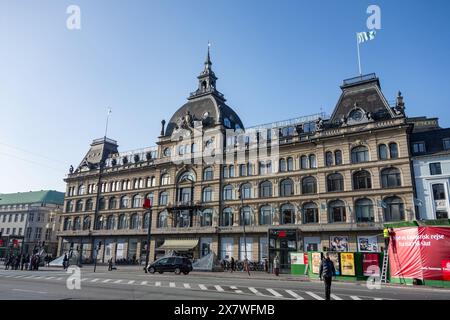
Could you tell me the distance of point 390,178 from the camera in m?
39.8

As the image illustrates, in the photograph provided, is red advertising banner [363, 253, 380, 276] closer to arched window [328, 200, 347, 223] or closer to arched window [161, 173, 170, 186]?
arched window [328, 200, 347, 223]

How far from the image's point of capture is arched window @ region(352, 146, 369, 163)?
42031 millimetres

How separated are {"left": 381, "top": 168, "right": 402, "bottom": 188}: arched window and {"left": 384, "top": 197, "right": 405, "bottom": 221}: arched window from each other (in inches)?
63.7

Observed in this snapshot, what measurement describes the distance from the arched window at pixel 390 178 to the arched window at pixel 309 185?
8113 millimetres

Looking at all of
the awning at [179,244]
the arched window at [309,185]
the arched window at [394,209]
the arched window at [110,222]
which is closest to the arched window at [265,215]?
the arched window at [309,185]

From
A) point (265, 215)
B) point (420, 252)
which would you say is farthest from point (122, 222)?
point (420, 252)

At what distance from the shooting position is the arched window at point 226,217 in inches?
1946

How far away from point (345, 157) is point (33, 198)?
87.6 metres

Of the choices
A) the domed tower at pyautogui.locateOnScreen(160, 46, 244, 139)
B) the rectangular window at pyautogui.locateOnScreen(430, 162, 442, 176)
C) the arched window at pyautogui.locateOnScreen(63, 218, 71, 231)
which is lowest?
the arched window at pyautogui.locateOnScreen(63, 218, 71, 231)

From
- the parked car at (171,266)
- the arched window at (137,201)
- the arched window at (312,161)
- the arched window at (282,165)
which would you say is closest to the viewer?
the parked car at (171,266)

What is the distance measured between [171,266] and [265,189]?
18.5 metres

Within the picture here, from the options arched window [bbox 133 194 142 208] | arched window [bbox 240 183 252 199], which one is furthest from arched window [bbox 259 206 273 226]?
arched window [bbox 133 194 142 208]

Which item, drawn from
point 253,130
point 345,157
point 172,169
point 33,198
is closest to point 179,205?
point 172,169

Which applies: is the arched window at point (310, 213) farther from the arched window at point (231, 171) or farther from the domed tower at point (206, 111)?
the domed tower at point (206, 111)
